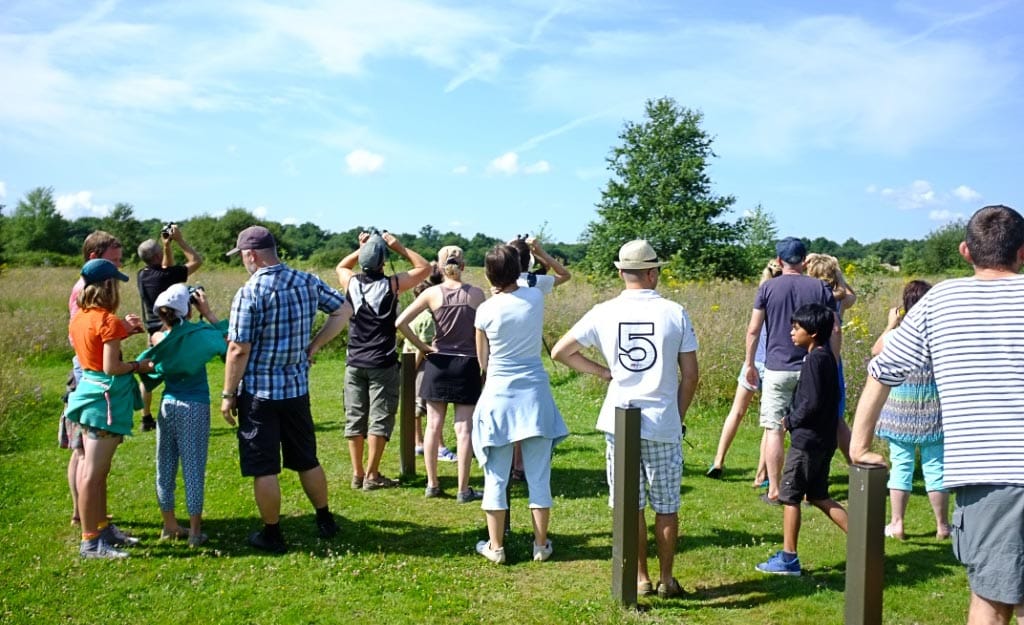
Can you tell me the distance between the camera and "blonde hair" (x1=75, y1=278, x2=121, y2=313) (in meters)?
5.23

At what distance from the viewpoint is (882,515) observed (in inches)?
130

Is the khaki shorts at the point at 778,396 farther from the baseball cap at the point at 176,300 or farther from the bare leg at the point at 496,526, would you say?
the baseball cap at the point at 176,300

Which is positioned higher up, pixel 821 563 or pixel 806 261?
pixel 806 261

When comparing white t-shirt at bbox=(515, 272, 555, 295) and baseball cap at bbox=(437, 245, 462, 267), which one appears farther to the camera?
baseball cap at bbox=(437, 245, 462, 267)

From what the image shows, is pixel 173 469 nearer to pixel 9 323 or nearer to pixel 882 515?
pixel 882 515

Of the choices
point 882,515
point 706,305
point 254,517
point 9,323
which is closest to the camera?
point 882,515

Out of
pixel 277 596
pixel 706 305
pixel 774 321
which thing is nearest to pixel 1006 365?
pixel 774 321

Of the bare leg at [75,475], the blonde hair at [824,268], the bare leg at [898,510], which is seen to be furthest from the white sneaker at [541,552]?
the blonde hair at [824,268]

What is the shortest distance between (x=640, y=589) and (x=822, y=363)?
1846 millimetres

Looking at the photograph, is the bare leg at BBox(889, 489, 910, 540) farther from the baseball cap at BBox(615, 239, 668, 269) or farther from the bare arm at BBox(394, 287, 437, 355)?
the bare arm at BBox(394, 287, 437, 355)

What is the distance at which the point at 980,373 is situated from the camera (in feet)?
Result: 9.93

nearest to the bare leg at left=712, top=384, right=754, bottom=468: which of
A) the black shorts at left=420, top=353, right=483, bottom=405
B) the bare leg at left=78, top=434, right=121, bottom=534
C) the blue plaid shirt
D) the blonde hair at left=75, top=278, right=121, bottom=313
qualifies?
the black shorts at left=420, top=353, right=483, bottom=405

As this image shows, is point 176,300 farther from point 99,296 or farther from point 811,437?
point 811,437

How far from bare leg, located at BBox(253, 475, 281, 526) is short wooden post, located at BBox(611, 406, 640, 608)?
2428 millimetres
